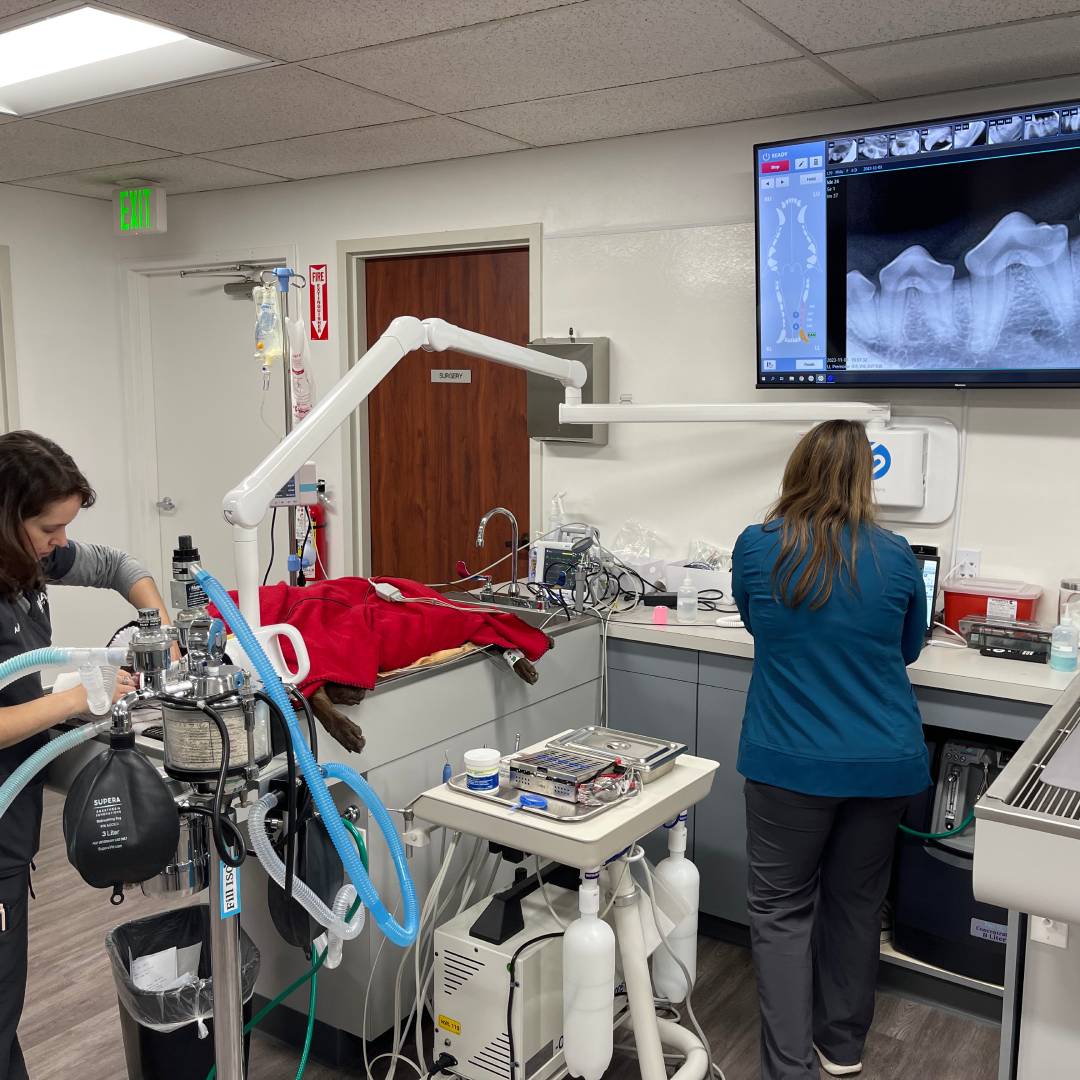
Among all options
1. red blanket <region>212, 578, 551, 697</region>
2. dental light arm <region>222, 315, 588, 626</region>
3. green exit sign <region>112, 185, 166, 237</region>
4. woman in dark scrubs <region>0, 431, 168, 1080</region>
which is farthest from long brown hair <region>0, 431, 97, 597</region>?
green exit sign <region>112, 185, 166, 237</region>

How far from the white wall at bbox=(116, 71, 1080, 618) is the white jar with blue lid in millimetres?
1500

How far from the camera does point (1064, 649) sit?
8.04 ft

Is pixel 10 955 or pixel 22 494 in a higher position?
pixel 22 494

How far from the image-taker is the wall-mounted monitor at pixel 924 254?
247cm

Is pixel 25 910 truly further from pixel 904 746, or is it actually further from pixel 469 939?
pixel 904 746

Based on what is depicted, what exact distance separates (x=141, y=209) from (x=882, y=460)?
2.93m

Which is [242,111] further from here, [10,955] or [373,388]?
[10,955]

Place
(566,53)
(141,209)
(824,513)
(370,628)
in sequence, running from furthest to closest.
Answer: (141,209) → (566,53) → (370,628) → (824,513)

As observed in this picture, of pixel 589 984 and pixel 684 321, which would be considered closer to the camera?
pixel 589 984

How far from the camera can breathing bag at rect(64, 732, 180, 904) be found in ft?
3.77

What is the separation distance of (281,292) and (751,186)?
1713 mm

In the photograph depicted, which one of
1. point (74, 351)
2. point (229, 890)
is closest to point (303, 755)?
point (229, 890)

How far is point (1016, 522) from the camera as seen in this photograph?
2.79m

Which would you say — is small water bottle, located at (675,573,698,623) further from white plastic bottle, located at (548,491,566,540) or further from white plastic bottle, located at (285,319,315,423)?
white plastic bottle, located at (285,319,315,423)
